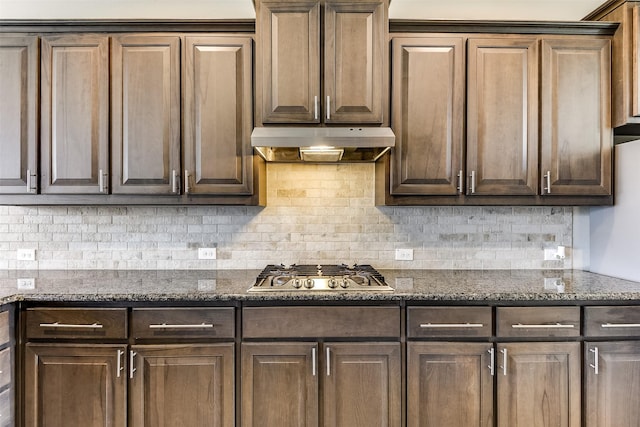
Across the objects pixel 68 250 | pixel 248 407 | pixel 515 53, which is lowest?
pixel 248 407

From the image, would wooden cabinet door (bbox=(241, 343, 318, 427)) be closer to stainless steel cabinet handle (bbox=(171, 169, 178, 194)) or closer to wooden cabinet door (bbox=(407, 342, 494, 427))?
wooden cabinet door (bbox=(407, 342, 494, 427))

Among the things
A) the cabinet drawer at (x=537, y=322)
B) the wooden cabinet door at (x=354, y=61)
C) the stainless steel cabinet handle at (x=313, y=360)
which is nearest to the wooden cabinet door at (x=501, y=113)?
the wooden cabinet door at (x=354, y=61)

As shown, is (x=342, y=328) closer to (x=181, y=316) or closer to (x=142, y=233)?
(x=181, y=316)

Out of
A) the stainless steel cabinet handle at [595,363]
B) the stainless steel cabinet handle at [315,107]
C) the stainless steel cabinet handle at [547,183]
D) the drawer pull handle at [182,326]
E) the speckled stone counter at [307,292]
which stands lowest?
the stainless steel cabinet handle at [595,363]

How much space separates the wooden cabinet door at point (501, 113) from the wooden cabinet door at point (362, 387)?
43.5 inches

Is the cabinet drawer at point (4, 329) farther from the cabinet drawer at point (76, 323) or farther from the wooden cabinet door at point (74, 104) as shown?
the wooden cabinet door at point (74, 104)

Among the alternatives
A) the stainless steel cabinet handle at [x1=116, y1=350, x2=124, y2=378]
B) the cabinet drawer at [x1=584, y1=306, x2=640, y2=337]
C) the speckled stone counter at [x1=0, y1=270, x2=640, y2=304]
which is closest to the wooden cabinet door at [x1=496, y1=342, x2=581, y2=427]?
the cabinet drawer at [x1=584, y1=306, x2=640, y2=337]

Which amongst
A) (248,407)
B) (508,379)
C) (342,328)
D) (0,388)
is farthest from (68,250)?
(508,379)

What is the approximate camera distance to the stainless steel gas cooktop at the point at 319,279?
5.84 feet

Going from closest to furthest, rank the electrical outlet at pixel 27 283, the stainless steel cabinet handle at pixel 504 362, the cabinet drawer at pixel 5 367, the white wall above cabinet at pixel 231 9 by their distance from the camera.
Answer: the cabinet drawer at pixel 5 367 → the stainless steel cabinet handle at pixel 504 362 → the electrical outlet at pixel 27 283 → the white wall above cabinet at pixel 231 9

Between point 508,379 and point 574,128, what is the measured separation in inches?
59.5

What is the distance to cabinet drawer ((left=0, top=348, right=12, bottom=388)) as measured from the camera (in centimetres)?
161

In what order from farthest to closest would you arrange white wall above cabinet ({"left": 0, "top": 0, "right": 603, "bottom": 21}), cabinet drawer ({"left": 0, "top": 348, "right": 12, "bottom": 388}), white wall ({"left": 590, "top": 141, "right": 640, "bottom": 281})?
white wall above cabinet ({"left": 0, "top": 0, "right": 603, "bottom": 21}) → white wall ({"left": 590, "top": 141, "right": 640, "bottom": 281}) → cabinet drawer ({"left": 0, "top": 348, "right": 12, "bottom": 388})

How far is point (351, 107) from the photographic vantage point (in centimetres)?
196
